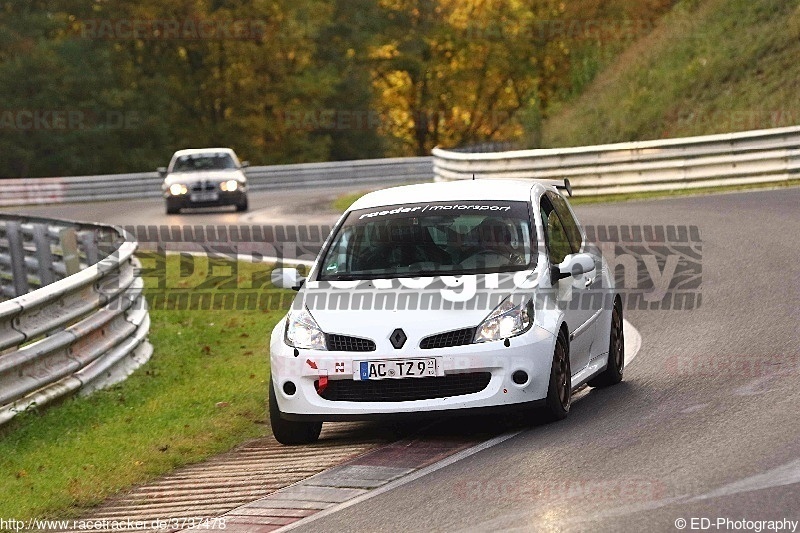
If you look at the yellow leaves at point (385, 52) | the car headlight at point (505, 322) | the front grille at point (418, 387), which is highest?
the car headlight at point (505, 322)

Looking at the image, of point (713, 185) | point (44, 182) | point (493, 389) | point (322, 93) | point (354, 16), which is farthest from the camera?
point (354, 16)

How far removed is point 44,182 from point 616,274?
31884 mm

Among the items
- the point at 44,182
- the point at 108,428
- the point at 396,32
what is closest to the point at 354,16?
the point at 396,32

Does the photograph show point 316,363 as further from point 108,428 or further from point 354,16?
point 354,16

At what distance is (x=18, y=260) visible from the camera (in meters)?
19.4

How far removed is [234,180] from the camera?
3378 centimetres

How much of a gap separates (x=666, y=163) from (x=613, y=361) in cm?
1684

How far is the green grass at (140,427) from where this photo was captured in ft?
28.2

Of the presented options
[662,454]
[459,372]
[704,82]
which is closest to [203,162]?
[704,82]

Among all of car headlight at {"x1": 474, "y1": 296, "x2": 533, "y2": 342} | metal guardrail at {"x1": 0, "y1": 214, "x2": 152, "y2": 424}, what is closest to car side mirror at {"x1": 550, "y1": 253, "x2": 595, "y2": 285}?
car headlight at {"x1": 474, "y1": 296, "x2": 533, "y2": 342}

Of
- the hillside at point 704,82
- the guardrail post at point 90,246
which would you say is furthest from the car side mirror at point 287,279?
the hillside at point 704,82

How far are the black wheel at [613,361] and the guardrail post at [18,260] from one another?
35.0ft

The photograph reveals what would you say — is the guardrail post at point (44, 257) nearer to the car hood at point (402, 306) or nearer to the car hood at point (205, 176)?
the car hood at point (402, 306)

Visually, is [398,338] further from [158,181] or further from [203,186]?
[158,181]
